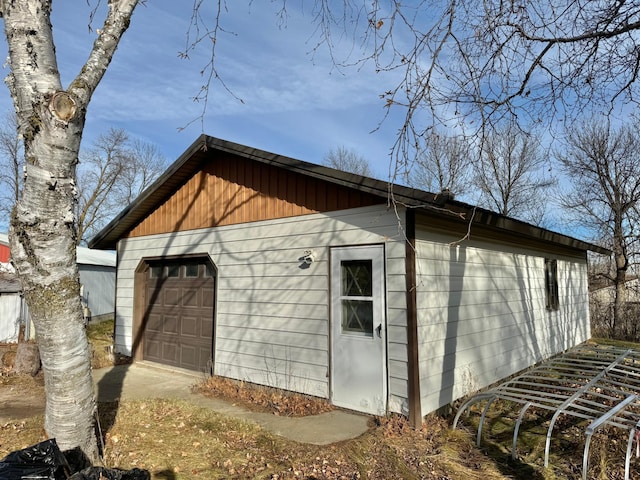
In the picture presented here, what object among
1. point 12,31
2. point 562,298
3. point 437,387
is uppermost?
point 12,31

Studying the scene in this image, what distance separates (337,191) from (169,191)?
428 cm

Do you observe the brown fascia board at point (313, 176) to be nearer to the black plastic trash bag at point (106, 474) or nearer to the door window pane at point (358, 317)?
the door window pane at point (358, 317)

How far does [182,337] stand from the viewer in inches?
331

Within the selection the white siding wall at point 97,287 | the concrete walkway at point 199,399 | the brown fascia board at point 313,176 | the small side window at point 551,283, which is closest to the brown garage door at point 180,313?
the concrete walkway at point 199,399

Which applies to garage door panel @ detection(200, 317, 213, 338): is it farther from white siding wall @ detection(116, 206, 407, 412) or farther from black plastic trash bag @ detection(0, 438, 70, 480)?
black plastic trash bag @ detection(0, 438, 70, 480)

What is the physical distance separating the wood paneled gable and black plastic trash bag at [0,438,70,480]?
427 cm

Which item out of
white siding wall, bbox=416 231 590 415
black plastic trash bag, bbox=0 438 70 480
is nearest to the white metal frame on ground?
white siding wall, bbox=416 231 590 415

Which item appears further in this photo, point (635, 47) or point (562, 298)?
point (562, 298)

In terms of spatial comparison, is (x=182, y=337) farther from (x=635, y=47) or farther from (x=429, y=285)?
(x=635, y=47)

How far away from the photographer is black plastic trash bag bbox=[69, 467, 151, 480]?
9.12 feet

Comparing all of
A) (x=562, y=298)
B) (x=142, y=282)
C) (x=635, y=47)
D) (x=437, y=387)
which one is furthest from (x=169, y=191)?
(x=562, y=298)

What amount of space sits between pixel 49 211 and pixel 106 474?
2056 mm

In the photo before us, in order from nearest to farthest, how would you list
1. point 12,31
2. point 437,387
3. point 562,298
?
point 12,31, point 437,387, point 562,298

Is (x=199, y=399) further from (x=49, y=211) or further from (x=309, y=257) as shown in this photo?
(x=49, y=211)
